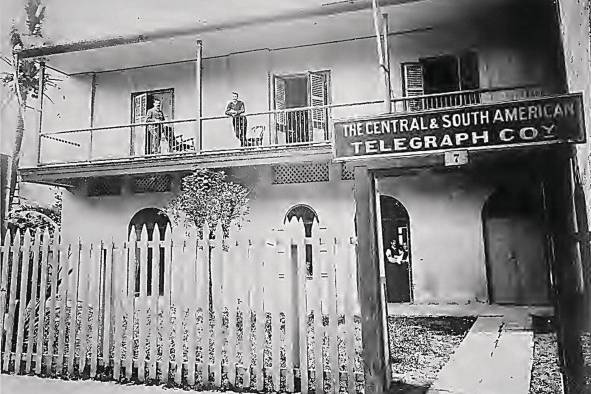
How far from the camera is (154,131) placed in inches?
222

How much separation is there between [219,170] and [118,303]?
2.43 metres

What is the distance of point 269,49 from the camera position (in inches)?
220

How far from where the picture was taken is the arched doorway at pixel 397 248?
479 centimetres

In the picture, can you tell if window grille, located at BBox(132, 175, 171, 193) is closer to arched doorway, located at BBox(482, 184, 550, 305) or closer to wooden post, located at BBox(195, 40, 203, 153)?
wooden post, located at BBox(195, 40, 203, 153)

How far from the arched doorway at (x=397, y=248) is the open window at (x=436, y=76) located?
3.53 feet

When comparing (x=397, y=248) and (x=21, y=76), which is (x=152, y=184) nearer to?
(x=21, y=76)

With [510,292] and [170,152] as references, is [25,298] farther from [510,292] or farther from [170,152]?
[510,292]

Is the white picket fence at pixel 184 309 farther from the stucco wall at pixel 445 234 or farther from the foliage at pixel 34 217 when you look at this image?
the stucco wall at pixel 445 234

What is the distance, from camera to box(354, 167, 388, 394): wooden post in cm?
249

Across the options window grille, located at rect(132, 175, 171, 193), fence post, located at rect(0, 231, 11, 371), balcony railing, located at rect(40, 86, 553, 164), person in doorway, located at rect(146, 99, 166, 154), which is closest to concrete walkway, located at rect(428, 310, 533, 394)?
balcony railing, located at rect(40, 86, 553, 164)

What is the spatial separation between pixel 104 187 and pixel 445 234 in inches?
138

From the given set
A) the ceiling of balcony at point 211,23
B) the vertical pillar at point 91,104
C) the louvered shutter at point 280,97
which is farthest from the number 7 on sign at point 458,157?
the vertical pillar at point 91,104

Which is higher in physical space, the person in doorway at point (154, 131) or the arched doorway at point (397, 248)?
the person in doorway at point (154, 131)

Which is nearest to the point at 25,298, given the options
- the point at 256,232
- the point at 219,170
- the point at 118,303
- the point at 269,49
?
the point at 118,303
